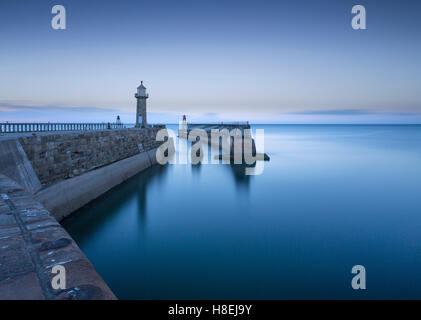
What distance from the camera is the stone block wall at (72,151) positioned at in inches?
372

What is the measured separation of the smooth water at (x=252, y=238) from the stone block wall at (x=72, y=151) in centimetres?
186

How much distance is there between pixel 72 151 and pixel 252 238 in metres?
8.89

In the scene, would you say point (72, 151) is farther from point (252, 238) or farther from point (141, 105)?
point (141, 105)

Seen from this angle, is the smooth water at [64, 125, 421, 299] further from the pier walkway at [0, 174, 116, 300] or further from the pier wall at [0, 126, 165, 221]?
the pier walkway at [0, 174, 116, 300]

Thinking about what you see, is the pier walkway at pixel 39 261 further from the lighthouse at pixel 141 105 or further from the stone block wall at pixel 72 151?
the lighthouse at pixel 141 105

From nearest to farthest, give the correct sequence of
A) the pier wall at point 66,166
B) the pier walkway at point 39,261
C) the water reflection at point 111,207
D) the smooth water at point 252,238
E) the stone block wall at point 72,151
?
the pier walkway at point 39,261 → the smooth water at point 252,238 → the pier wall at point 66,166 → the stone block wall at point 72,151 → the water reflection at point 111,207

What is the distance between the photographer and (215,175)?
19.7 meters

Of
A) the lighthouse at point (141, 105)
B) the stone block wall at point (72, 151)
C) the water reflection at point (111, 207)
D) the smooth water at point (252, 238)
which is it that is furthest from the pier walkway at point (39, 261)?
the lighthouse at point (141, 105)

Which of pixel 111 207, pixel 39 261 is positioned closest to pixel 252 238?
pixel 111 207

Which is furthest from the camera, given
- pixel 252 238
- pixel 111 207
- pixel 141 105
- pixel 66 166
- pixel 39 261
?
pixel 141 105

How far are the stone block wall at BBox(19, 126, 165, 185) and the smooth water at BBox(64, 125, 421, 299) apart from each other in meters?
1.86

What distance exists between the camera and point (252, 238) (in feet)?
29.0

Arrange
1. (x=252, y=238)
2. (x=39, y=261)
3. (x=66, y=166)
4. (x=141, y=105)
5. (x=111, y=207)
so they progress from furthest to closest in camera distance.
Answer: (x=141, y=105), (x=111, y=207), (x=66, y=166), (x=252, y=238), (x=39, y=261)

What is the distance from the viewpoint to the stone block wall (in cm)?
944
